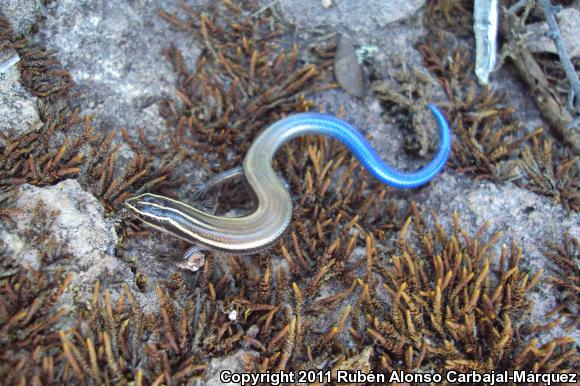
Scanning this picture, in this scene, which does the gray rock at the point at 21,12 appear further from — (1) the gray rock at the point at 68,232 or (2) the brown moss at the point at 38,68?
(1) the gray rock at the point at 68,232

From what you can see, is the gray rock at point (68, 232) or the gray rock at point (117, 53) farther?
the gray rock at point (117, 53)

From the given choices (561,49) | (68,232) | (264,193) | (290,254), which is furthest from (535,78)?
(68,232)

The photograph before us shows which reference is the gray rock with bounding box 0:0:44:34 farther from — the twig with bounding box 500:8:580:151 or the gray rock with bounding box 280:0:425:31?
the twig with bounding box 500:8:580:151

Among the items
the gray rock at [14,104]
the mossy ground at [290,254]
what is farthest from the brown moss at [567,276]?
the gray rock at [14,104]

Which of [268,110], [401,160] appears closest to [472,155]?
[401,160]

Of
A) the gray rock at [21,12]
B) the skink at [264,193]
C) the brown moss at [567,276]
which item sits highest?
the gray rock at [21,12]

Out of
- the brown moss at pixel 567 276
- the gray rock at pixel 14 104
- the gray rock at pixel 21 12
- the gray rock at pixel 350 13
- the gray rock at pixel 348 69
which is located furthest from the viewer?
the gray rock at pixel 350 13

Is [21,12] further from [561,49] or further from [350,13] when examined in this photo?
[561,49]
